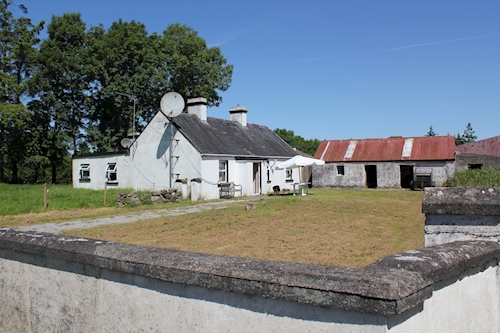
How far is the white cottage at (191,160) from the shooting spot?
2492 cm

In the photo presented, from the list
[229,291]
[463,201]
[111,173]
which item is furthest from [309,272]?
[111,173]

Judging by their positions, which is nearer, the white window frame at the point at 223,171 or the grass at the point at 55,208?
the grass at the point at 55,208

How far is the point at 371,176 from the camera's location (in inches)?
1417

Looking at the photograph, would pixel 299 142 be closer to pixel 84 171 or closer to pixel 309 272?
pixel 84 171

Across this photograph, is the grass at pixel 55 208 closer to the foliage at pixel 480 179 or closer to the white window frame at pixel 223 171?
the white window frame at pixel 223 171

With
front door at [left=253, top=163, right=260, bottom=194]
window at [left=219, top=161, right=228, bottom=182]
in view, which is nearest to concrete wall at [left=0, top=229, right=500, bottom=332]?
window at [left=219, top=161, right=228, bottom=182]

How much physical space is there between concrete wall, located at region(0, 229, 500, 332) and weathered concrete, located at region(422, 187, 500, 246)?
27 cm

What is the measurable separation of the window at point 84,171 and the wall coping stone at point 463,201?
29.4 metres

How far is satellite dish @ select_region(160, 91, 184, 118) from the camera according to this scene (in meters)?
24.8

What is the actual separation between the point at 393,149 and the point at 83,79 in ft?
95.0

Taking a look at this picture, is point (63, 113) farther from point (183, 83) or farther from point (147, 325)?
point (147, 325)

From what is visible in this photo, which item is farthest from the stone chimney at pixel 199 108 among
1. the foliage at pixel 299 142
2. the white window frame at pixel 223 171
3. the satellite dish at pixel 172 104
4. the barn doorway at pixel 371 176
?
the foliage at pixel 299 142

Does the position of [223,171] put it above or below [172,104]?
below

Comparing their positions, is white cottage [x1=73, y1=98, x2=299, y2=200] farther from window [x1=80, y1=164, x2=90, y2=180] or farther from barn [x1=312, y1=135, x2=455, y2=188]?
barn [x1=312, y1=135, x2=455, y2=188]
